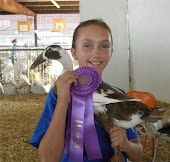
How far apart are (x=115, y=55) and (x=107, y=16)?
486 mm

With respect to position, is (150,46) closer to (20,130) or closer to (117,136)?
(20,130)

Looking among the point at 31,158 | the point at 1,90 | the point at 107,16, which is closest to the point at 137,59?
the point at 107,16

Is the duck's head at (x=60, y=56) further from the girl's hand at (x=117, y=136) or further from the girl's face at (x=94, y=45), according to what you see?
the girl's hand at (x=117, y=136)

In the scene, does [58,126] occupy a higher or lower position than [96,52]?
lower

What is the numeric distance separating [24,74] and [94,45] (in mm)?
4521

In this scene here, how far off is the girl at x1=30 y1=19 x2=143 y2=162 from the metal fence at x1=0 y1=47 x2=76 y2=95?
345cm

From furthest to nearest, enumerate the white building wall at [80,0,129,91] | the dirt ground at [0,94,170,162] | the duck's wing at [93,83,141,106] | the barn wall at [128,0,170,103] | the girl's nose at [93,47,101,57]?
the barn wall at [128,0,170,103], the white building wall at [80,0,129,91], the dirt ground at [0,94,170,162], the girl's nose at [93,47,101,57], the duck's wing at [93,83,141,106]

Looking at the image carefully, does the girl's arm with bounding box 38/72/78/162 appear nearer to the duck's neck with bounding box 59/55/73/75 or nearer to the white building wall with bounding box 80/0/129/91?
the duck's neck with bounding box 59/55/73/75

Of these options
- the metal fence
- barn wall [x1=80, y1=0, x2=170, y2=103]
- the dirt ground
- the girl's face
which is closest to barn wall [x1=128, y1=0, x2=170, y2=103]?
barn wall [x1=80, y1=0, x2=170, y2=103]

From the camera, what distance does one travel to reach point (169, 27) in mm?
2904

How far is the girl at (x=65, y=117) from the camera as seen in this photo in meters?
0.68

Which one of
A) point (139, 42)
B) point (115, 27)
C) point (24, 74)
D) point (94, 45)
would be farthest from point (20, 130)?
point (24, 74)

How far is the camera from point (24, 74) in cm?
512

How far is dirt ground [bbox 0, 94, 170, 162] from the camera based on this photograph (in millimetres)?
1850
